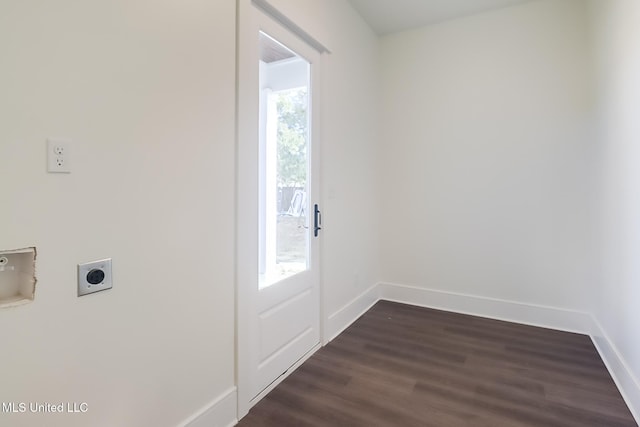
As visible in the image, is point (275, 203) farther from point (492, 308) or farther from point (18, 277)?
point (492, 308)

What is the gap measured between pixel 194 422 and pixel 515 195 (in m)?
3.29

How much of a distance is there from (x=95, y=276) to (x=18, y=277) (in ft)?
0.71

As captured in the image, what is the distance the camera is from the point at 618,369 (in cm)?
222

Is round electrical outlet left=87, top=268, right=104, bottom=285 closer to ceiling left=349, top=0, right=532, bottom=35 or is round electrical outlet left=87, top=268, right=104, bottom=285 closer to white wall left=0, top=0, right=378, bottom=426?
white wall left=0, top=0, right=378, bottom=426

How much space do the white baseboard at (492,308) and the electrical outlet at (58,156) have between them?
3.42 metres

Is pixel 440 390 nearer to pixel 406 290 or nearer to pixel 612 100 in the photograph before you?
pixel 406 290

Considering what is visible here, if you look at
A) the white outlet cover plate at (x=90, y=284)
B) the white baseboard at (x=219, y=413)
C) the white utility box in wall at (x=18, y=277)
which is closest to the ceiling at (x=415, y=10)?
the white outlet cover plate at (x=90, y=284)

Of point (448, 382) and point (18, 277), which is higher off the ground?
point (18, 277)

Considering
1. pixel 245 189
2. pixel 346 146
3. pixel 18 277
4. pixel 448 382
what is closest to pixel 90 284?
pixel 18 277

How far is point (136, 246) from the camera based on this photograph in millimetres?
1377

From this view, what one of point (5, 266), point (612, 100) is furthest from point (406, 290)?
point (5, 266)

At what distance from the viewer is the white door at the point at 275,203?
6.27 feet

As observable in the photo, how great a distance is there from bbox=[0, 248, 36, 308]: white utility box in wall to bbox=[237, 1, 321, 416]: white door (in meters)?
0.92

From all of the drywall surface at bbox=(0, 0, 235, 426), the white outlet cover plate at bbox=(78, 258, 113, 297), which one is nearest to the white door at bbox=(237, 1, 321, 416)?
the drywall surface at bbox=(0, 0, 235, 426)
